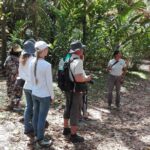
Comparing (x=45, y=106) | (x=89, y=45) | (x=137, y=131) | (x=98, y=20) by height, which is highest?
(x=98, y=20)

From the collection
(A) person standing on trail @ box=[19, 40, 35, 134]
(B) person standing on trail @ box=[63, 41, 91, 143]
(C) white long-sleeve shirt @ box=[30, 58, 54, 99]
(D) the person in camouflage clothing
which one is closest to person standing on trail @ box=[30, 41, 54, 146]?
(C) white long-sleeve shirt @ box=[30, 58, 54, 99]

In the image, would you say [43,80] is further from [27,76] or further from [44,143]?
[44,143]

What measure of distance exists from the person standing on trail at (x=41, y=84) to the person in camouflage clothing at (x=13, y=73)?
7.38ft

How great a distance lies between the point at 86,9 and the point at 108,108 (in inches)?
189

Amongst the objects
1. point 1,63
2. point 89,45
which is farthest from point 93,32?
point 1,63

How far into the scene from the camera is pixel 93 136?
8.20 m

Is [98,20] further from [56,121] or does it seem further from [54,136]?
[54,136]

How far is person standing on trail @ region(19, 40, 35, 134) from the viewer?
24.8 ft

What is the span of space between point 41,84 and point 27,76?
99cm

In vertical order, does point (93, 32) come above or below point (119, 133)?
above

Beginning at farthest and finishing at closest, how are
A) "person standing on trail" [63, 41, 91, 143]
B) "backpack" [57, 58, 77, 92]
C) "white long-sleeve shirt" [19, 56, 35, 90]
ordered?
"white long-sleeve shirt" [19, 56, 35, 90] → "backpack" [57, 58, 77, 92] → "person standing on trail" [63, 41, 91, 143]

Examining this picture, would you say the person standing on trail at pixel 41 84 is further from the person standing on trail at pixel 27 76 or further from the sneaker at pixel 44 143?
the person standing on trail at pixel 27 76

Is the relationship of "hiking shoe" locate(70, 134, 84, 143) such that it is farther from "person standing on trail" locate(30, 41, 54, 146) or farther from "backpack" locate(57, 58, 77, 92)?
"backpack" locate(57, 58, 77, 92)

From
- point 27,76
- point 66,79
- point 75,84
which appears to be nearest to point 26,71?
point 27,76
